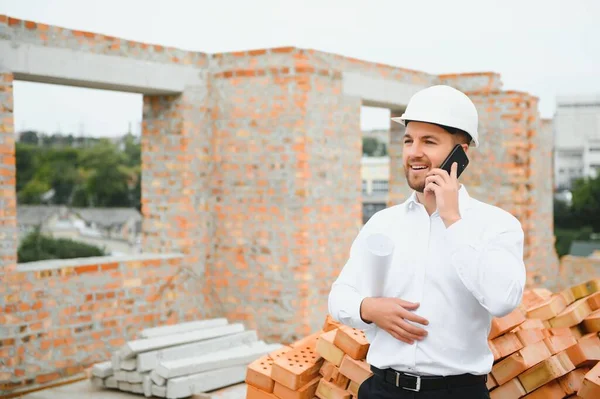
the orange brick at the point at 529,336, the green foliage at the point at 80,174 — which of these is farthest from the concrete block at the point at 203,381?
the green foliage at the point at 80,174

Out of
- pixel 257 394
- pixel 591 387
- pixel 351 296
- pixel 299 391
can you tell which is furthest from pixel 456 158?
pixel 257 394

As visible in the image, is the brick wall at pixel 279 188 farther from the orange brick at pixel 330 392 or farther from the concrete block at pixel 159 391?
the orange brick at pixel 330 392

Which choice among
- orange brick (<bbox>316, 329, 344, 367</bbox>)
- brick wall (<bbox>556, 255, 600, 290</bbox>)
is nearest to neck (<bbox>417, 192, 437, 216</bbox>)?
orange brick (<bbox>316, 329, 344, 367</bbox>)

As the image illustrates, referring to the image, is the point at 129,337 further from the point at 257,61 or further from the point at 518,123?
the point at 518,123

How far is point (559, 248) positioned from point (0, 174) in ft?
150

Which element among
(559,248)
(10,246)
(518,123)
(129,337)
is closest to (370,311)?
(10,246)

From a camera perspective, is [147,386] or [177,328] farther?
[177,328]

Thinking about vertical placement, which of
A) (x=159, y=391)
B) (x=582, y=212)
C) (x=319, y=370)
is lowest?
(x=582, y=212)

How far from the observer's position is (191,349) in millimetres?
6016

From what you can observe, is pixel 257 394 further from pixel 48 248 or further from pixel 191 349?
pixel 48 248

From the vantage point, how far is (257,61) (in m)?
7.84

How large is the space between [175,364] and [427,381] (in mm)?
3527

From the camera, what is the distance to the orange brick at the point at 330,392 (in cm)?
396

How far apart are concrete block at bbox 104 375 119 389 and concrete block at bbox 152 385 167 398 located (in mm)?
458
